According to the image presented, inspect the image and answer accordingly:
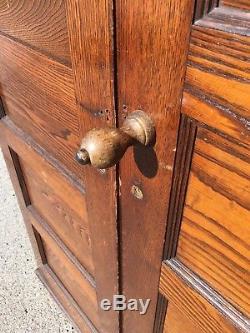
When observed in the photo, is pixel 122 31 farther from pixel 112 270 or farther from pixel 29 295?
pixel 29 295

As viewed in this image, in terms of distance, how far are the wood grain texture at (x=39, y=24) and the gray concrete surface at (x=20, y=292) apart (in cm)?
119

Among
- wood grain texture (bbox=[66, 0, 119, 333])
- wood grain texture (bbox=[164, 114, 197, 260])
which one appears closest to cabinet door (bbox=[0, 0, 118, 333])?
wood grain texture (bbox=[66, 0, 119, 333])

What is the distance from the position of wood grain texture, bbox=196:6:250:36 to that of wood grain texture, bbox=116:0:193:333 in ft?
0.07

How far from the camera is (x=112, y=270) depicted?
75cm

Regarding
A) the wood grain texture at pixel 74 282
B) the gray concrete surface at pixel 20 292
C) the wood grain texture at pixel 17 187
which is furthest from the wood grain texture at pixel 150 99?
the gray concrete surface at pixel 20 292

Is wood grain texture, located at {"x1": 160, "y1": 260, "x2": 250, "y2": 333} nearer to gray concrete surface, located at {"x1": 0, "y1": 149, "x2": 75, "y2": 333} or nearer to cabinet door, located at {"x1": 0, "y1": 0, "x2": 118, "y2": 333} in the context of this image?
cabinet door, located at {"x1": 0, "y1": 0, "x2": 118, "y2": 333}

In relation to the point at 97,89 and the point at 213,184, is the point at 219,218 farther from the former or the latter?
the point at 97,89

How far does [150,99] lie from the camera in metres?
0.42

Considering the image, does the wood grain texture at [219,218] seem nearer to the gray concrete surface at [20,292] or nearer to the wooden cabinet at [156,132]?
the wooden cabinet at [156,132]

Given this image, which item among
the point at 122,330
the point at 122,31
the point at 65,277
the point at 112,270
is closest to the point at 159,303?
the point at 112,270

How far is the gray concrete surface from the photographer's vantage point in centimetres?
143

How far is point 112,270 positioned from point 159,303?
132mm

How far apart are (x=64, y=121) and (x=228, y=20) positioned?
40 cm

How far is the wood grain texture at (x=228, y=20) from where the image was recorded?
295 millimetres
